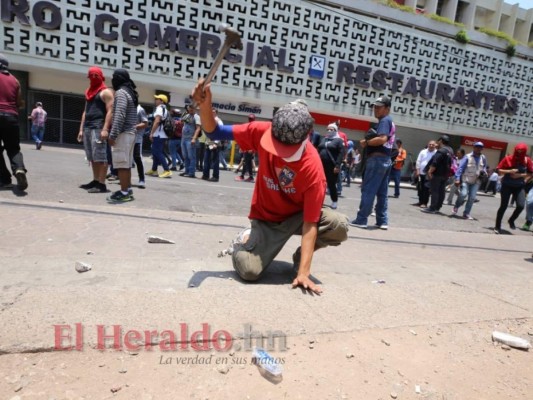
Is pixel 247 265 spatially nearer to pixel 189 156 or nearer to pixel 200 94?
pixel 200 94

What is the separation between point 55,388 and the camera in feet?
5.22

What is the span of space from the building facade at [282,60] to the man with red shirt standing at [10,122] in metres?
10.7

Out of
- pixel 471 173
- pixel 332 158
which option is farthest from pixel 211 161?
pixel 471 173

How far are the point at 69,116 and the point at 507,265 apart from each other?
58.4ft

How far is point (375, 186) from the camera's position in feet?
19.0

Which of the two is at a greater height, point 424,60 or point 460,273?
point 424,60

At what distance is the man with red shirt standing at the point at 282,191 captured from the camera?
8.39 ft

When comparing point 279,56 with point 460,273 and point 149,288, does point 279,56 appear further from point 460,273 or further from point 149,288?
point 149,288

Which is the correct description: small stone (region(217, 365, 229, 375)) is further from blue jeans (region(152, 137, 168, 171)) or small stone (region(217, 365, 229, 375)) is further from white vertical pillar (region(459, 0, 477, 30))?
white vertical pillar (region(459, 0, 477, 30))

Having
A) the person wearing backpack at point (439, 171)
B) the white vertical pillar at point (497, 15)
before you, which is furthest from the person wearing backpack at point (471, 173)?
the white vertical pillar at point (497, 15)

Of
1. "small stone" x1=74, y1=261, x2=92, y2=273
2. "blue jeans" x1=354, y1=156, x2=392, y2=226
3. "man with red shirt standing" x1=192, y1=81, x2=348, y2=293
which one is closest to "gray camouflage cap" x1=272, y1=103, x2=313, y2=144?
"man with red shirt standing" x1=192, y1=81, x2=348, y2=293

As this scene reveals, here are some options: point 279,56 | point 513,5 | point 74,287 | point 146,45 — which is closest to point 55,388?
point 74,287

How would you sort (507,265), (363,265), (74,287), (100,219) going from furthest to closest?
(507,265), (100,219), (363,265), (74,287)

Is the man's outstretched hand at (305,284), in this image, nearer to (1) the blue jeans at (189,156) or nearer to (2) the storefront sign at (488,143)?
(1) the blue jeans at (189,156)
